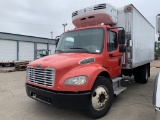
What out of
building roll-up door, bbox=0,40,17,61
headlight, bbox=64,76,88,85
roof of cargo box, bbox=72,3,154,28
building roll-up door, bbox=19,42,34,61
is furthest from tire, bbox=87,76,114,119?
building roll-up door, bbox=19,42,34,61

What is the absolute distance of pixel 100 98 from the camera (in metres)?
4.45

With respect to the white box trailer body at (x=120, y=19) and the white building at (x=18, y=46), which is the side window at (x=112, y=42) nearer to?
the white box trailer body at (x=120, y=19)

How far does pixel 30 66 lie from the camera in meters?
4.72

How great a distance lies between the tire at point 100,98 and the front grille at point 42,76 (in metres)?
1.01

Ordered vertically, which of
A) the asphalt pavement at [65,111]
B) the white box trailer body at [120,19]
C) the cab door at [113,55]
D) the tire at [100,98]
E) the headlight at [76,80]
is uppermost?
the white box trailer body at [120,19]

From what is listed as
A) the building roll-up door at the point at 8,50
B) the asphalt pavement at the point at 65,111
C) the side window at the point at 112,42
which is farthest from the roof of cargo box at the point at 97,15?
the building roll-up door at the point at 8,50

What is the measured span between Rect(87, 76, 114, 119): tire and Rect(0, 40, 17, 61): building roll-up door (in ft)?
81.7

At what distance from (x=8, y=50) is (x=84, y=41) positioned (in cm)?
2527

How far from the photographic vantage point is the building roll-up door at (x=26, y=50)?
99.1 ft

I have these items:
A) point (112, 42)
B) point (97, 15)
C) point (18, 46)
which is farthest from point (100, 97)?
point (18, 46)

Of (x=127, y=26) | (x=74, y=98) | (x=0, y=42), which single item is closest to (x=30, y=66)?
(x=74, y=98)

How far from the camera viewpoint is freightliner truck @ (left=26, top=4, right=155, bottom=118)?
156 inches

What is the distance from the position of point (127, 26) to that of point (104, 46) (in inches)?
66.7

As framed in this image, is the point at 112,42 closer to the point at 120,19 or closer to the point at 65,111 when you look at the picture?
the point at 120,19
